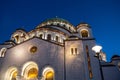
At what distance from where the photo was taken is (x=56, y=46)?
77.7 feet

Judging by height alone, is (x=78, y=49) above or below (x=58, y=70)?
above

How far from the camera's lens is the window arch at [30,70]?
22.2 meters

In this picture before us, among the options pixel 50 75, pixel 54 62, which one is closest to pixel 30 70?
pixel 50 75

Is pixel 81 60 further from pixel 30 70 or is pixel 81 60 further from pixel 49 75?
pixel 30 70

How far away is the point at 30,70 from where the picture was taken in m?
Answer: 22.8

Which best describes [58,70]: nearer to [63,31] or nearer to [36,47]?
[36,47]

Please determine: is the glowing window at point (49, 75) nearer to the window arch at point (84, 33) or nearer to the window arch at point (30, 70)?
the window arch at point (30, 70)

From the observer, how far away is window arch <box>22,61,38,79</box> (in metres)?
22.2

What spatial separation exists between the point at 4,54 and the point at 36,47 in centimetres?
530

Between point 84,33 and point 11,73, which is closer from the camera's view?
point 11,73

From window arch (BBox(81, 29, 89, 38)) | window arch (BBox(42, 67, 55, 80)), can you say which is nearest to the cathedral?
window arch (BBox(42, 67, 55, 80))

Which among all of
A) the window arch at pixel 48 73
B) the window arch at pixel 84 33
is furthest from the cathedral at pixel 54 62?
the window arch at pixel 84 33

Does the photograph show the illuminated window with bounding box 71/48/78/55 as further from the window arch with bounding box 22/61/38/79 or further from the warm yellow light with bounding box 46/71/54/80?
the window arch with bounding box 22/61/38/79

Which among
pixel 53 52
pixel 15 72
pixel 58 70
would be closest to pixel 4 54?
pixel 15 72
